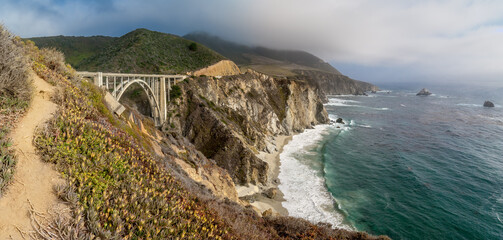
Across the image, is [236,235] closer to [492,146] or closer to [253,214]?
[253,214]

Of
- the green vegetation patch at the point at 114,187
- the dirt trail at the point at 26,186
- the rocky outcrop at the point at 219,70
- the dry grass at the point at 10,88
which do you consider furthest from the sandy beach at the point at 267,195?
the rocky outcrop at the point at 219,70

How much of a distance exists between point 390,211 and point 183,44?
240ft

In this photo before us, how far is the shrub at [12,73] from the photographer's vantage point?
20.9 ft

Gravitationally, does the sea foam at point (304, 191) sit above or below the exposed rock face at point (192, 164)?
below

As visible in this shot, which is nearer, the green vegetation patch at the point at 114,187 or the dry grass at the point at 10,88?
the green vegetation patch at the point at 114,187

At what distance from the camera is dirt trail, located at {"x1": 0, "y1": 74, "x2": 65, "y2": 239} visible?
4485 millimetres

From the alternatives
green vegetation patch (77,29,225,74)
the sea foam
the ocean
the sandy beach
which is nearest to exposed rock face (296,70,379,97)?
green vegetation patch (77,29,225,74)

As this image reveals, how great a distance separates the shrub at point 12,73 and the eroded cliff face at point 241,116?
1770cm

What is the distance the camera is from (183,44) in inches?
2906

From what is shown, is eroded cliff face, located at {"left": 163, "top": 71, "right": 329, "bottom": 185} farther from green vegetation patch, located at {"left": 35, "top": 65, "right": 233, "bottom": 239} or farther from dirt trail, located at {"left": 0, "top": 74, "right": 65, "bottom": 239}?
dirt trail, located at {"left": 0, "top": 74, "right": 65, "bottom": 239}

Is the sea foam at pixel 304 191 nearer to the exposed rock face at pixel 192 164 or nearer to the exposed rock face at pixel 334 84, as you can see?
the exposed rock face at pixel 192 164

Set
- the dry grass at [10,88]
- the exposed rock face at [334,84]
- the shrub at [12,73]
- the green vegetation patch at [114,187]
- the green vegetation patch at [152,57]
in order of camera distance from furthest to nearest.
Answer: the exposed rock face at [334,84] → the green vegetation patch at [152,57] → the shrub at [12,73] → the dry grass at [10,88] → the green vegetation patch at [114,187]

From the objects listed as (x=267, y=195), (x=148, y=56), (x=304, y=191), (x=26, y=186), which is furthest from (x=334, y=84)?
(x=26, y=186)

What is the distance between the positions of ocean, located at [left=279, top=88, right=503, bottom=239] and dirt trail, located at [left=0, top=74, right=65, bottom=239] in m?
22.4
